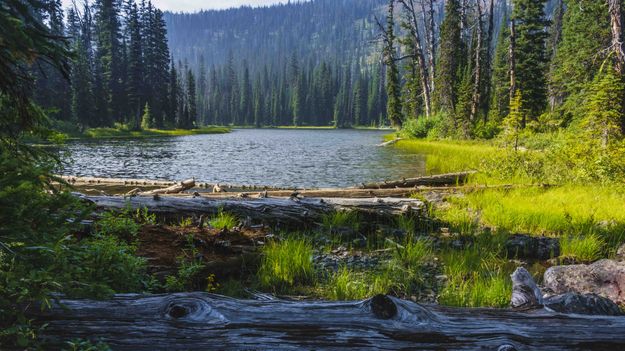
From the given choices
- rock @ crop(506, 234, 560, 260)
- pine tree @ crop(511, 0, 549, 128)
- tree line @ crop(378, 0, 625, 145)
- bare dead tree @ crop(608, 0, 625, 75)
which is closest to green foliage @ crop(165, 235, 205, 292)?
rock @ crop(506, 234, 560, 260)

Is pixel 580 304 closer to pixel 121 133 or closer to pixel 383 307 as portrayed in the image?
pixel 383 307

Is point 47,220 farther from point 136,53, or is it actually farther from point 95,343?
point 136,53

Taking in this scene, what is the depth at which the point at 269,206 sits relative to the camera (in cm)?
775

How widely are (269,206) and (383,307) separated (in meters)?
5.23

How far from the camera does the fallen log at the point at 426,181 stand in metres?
12.6

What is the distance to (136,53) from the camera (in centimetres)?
6162

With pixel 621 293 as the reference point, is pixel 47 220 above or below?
above

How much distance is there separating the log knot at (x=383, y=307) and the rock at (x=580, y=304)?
75.2 inches

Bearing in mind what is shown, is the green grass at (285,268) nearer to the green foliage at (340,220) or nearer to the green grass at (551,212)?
the green foliage at (340,220)

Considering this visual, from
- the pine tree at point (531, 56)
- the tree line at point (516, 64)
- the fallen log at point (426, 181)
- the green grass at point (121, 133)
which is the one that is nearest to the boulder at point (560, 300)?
the fallen log at point (426, 181)

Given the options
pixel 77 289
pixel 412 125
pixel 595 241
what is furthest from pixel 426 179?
pixel 412 125

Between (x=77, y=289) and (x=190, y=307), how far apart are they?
0.73m

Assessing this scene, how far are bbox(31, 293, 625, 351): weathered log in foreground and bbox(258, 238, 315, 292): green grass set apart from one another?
250 cm

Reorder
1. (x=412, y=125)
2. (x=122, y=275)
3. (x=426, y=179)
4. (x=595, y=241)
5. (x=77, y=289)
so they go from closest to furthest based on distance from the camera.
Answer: (x=77, y=289), (x=122, y=275), (x=595, y=241), (x=426, y=179), (x=412, y=125)
